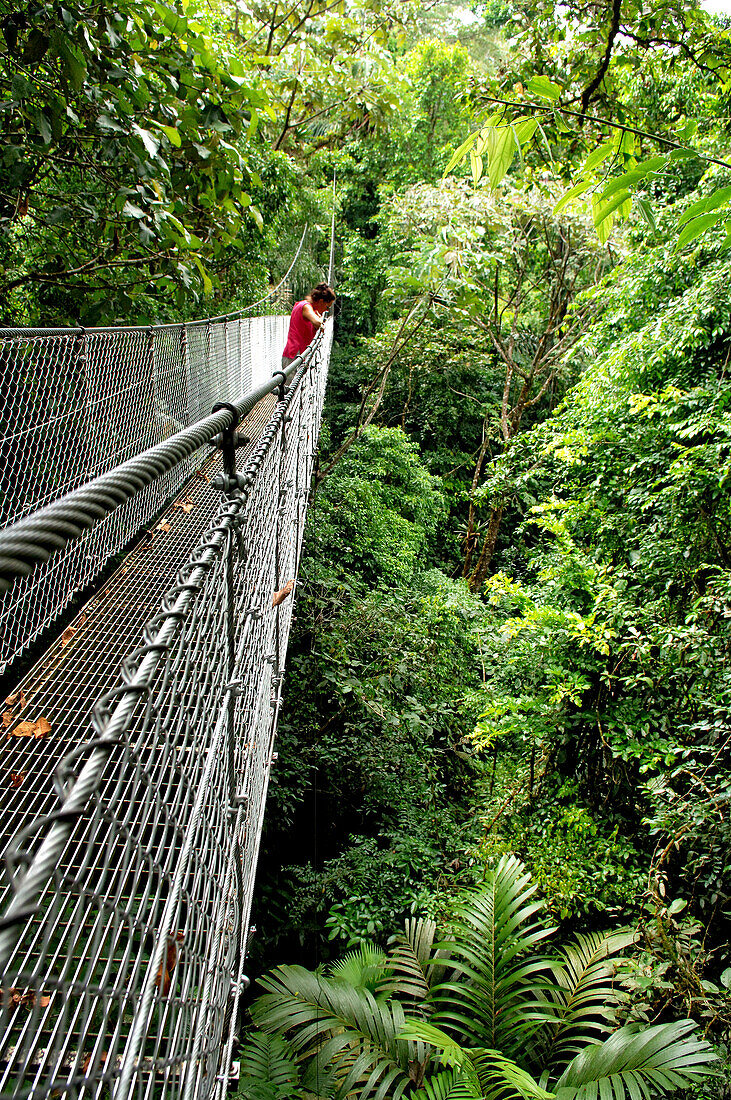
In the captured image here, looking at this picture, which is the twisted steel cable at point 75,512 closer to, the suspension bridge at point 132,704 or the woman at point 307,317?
the suspension bridge at point 132,704

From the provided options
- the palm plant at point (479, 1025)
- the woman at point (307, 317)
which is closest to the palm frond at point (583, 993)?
the palm plant at point (479, 1025)

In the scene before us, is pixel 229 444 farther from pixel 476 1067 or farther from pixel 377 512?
pixel 377 512

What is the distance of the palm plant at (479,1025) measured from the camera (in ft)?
6.76

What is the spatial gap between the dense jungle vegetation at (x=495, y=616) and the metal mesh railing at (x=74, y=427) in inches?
13.2

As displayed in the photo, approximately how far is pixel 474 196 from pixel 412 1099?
338 inches

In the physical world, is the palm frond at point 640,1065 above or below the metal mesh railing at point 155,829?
below

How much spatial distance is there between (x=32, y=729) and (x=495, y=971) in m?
2.11

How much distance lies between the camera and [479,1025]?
2438 millimetres

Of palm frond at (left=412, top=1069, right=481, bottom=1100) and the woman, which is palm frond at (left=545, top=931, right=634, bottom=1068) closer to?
palm frond at (left=412, top=1069, right=481, bottom=1100)

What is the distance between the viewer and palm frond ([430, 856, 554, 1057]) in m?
2.43

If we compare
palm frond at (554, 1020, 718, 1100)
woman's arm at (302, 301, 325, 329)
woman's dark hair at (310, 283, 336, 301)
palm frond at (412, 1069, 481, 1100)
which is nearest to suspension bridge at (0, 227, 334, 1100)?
woman's arm at (302, 301, 325, 329)

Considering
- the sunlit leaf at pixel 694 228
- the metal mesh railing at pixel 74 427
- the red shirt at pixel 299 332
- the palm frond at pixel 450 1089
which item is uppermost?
the red shirt at pixel 299 332

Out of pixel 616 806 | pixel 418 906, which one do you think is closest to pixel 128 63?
pixel 418 906

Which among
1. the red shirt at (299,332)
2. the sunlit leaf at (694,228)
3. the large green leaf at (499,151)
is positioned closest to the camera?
the sunlit leaf at (694,228)
